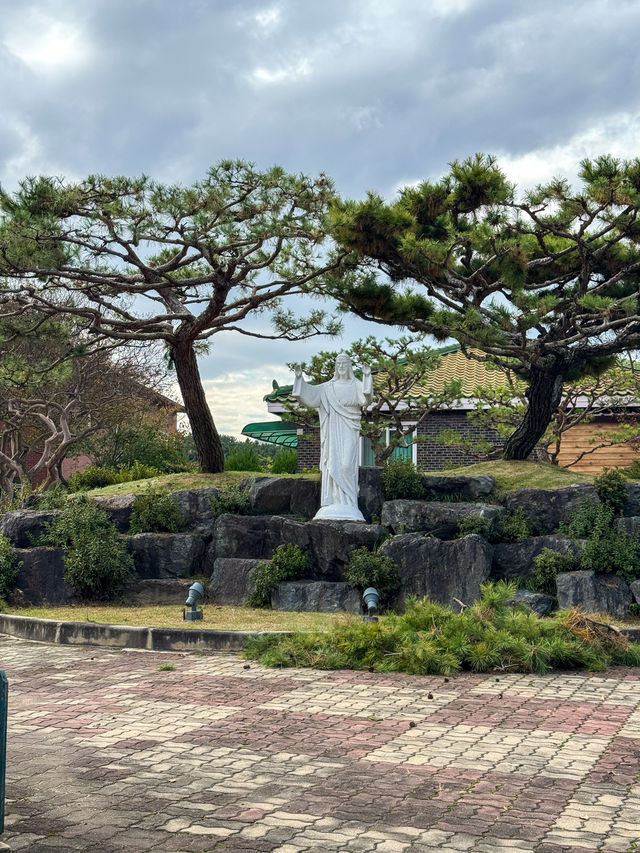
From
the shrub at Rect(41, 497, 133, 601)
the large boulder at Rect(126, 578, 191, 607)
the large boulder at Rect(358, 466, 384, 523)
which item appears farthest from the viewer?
the large boulder at Rect(358, 466, 384, 523)

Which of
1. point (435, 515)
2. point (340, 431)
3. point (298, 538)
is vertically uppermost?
point (340, 431)

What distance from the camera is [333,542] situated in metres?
14.1

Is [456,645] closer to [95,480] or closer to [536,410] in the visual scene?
[536,410]

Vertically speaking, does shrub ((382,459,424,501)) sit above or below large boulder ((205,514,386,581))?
above

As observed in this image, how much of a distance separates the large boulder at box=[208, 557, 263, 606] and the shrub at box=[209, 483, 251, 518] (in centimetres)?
116

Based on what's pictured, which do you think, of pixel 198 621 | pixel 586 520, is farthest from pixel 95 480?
pixel 586 520

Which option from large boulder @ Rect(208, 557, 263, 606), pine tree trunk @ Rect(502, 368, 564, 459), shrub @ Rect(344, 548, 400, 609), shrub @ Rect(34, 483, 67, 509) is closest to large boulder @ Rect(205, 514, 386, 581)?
large boulder @ Rect(208, 557, 263, 606)

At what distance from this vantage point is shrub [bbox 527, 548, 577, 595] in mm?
12922

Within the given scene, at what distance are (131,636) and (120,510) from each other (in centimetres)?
471

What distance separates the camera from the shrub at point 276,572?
13.5 meters

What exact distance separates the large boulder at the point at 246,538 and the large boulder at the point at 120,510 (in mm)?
1681

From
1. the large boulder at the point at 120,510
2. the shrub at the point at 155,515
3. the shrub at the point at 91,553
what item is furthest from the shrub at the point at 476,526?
the large boulder at the point at 120,510

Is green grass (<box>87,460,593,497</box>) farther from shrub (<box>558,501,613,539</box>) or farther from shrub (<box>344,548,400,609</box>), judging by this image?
shrub (<box>344,548,400,609</box>)

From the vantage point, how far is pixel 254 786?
5.42 metres
